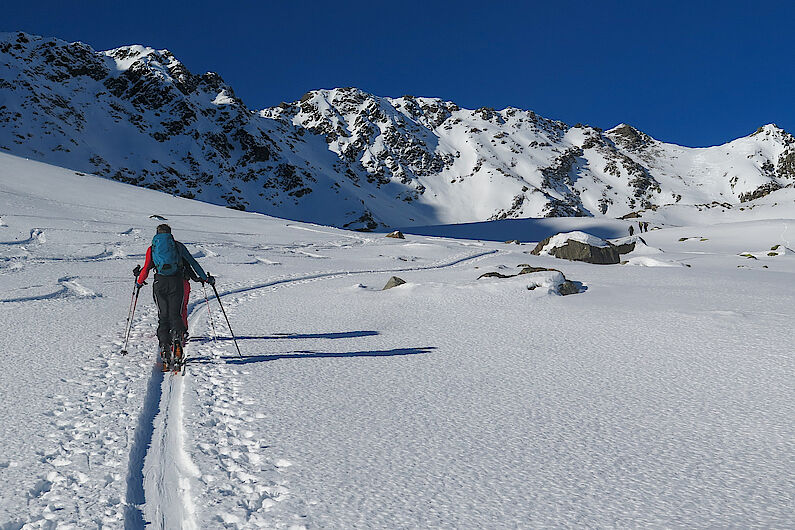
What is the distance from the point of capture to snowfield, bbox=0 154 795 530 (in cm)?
333

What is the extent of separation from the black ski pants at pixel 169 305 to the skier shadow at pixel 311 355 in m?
0.55

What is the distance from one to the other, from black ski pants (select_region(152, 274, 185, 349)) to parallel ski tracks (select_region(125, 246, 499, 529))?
0.73 meters

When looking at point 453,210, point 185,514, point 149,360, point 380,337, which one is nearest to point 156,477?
point 185,514

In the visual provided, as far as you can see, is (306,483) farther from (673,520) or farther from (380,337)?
(380,337)

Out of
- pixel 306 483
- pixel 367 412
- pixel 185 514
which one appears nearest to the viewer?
pixel 185 514

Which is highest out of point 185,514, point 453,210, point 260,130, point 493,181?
point 260,130

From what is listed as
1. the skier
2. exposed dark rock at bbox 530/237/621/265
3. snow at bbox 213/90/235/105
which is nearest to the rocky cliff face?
snow at bbox 213/90/235/105

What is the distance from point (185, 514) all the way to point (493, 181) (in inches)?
7287

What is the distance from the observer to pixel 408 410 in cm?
508

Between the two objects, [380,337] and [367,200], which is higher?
[367,200]

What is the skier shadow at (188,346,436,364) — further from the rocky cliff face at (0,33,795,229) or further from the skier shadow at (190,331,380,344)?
the rocky cliff face at (0,33,795,229)

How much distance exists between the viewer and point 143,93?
498ft

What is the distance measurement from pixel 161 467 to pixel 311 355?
3.48 metres

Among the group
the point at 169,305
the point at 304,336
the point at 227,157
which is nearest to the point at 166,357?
the point at 169,305
